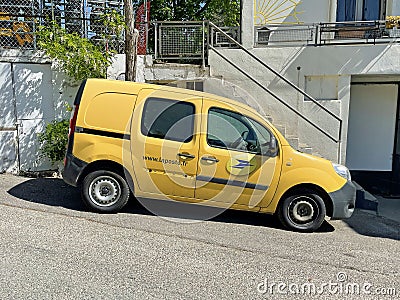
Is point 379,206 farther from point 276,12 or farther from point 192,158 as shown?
point 276,12

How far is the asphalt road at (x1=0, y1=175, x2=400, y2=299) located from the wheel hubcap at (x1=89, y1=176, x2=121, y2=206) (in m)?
0.23

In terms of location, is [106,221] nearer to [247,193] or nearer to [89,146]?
[89,146]

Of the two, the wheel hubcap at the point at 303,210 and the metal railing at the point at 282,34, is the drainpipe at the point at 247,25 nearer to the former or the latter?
the metal railing at the point at 282,34

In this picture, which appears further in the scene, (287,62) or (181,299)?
(287,62)

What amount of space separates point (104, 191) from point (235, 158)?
2.07 m

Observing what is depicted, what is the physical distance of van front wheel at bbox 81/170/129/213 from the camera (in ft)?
16.6

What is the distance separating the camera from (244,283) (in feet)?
11.2

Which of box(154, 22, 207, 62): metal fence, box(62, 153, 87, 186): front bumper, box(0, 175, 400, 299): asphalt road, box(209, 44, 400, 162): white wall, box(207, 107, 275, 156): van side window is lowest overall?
box(0, 175, 400, 299): asphalt road

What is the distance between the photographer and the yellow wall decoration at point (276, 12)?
936 cm

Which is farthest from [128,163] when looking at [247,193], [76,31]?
[76,31]

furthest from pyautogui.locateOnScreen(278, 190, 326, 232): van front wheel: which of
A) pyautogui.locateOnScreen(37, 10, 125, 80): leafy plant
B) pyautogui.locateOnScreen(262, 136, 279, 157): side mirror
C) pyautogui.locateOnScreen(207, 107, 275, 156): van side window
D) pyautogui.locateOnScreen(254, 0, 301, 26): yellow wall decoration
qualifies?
pyautogui.locateOnScreen(254, 0, 301, 26): yellow wall decoration

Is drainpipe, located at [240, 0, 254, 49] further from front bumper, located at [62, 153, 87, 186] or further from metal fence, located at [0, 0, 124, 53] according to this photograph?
front bumper, located at [62, 153, 87, 186]

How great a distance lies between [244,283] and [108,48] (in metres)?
6.46

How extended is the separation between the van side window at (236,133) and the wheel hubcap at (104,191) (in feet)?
5.28
